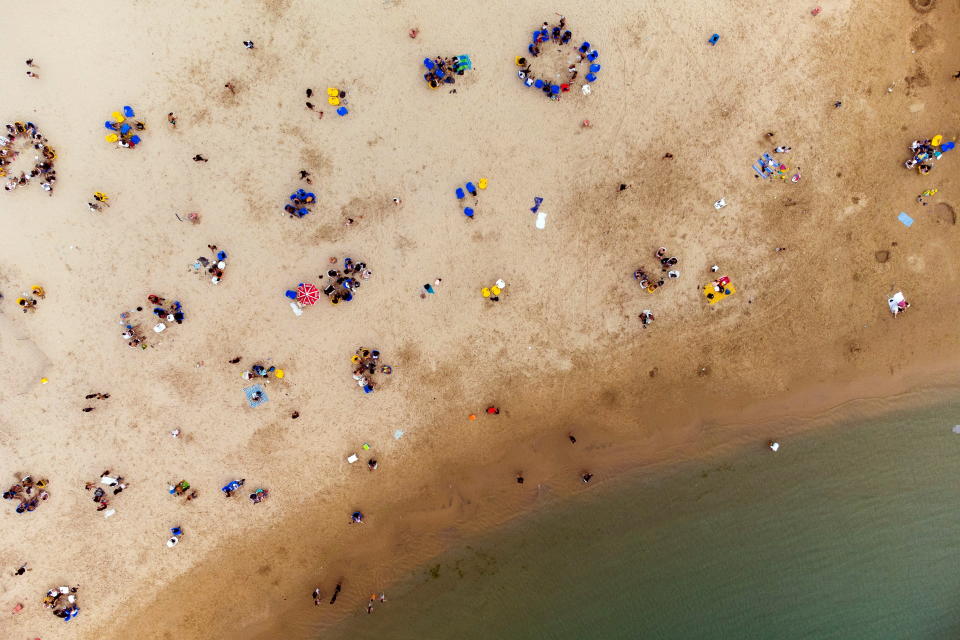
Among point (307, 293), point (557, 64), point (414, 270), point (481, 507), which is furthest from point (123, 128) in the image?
point (481, 507)

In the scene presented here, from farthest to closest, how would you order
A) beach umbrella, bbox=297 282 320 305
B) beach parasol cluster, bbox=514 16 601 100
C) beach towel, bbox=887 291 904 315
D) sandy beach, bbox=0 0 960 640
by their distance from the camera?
beach towel, bbox=887 291 904 315, beach parasol cluster, bbox=514 16 601 100, beach umbrella, bbox=297 282 320 305, sandy beach, bbox=0 0 960 640

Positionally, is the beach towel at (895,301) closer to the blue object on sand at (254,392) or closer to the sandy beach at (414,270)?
the sandy beach at (414,270)

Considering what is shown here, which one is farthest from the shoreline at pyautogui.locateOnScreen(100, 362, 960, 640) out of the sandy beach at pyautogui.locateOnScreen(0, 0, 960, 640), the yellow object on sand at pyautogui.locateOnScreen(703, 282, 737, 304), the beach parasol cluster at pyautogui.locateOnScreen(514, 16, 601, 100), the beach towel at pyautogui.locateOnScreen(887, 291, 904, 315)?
the beach parasol cluster at pyautogui.locateOnScreen(514, 16, 601, 100)

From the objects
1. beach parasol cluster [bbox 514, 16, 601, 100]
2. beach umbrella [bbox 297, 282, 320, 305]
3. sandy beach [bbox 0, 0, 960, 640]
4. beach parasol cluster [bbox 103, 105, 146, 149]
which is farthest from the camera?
beach parasol cluster [bbox 514, 16, 601, 100]

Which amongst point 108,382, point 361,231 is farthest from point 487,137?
point 108,382

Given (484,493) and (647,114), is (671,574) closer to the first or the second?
(484,493)

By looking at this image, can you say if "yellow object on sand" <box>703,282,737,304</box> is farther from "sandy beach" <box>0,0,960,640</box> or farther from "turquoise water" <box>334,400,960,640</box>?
"turquoise water" <box>334,400,960,640</box>

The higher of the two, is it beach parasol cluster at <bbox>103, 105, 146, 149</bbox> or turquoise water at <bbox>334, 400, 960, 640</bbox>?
beach parasol cluster at <bbox>103, 105, 146, 149</bbox>

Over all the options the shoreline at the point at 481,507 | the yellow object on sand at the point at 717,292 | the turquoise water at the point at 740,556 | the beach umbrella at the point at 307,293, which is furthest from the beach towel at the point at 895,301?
the beach umbrella at the point at 307,293
